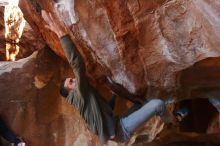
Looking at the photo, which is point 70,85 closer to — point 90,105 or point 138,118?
point 90,105

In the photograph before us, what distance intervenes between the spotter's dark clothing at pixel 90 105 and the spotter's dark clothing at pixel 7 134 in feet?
6.64

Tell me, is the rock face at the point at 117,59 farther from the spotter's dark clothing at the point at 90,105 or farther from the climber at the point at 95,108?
the spotter's dark clothing at the point at 90,105

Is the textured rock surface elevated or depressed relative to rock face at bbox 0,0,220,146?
elevated

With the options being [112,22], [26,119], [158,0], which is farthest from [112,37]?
[26,119]

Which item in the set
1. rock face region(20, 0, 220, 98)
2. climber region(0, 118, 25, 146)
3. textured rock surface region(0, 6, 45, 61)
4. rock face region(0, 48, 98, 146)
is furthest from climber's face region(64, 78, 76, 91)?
textured rock surface region(0, 6, 45, 61)

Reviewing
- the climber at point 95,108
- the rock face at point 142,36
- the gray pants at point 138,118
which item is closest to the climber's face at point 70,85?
the climber at point 95,108

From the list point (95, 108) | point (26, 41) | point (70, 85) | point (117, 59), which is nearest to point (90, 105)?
point (95, 108)

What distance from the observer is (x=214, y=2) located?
3.31 metres

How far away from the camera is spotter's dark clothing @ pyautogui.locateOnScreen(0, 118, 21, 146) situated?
524 cm

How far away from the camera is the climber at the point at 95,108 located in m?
3.44

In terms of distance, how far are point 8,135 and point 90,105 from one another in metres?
2.34

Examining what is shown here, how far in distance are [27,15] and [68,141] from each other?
2.19 m

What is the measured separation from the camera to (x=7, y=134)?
17.7 feet

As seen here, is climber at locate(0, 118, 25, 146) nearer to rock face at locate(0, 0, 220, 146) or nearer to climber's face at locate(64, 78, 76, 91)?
rock face at locate(0, 0, 220, 146)
